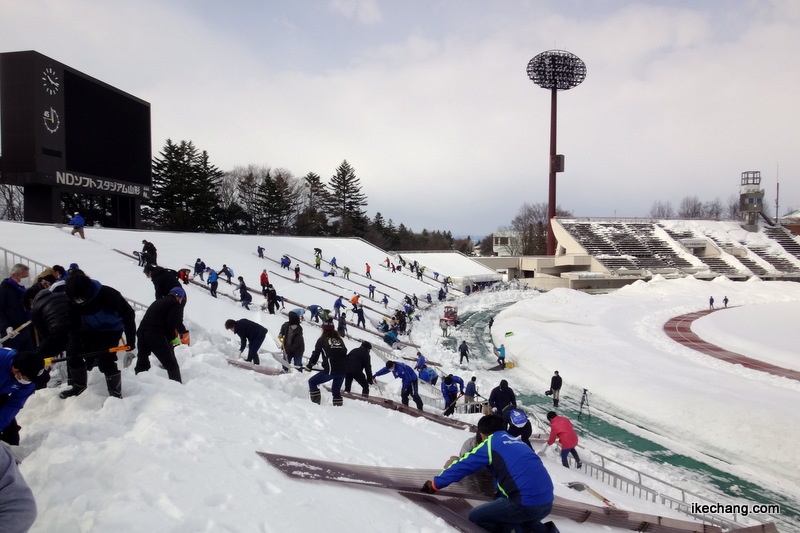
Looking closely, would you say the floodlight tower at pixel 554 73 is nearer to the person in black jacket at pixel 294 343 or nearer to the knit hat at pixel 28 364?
the person in black jacket at pixel 294 343

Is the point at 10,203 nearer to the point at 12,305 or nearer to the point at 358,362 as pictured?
the point at 12,305

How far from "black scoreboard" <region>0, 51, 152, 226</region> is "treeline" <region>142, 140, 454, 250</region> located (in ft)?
15.0

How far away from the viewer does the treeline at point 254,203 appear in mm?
42344

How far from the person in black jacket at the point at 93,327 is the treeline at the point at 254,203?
26.7 metres

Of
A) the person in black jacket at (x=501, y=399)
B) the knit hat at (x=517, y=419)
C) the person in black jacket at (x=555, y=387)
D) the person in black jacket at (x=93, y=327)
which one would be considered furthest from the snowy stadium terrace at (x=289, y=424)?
the person in black jacket at (x=501, y=399)

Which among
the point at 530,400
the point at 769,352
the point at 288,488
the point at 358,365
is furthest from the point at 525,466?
the point at 769,352

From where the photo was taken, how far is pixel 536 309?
92.1 feet

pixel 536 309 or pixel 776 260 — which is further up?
pixel 776 260

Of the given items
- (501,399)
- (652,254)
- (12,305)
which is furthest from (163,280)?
(652,254)

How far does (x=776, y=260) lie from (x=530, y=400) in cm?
5674

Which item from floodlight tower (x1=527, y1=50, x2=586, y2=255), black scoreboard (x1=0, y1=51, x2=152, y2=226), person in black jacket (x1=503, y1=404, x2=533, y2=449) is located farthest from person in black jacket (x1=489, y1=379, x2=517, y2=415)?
floodlight tower (x1=527, y1=50, x2=586, y2=255)

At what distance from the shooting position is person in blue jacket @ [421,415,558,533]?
10.5ft

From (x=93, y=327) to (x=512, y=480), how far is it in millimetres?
4041

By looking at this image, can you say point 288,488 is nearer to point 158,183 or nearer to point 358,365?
point 358,365
